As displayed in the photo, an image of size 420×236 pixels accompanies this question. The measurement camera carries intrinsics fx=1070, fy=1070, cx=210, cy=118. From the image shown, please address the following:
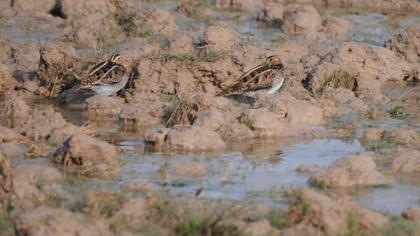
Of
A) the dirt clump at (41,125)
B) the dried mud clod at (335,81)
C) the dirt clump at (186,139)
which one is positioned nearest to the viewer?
the dirt clump at (186,139)

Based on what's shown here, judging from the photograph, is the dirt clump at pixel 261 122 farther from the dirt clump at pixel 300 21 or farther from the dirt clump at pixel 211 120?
the dirt clump at pixel 300 21

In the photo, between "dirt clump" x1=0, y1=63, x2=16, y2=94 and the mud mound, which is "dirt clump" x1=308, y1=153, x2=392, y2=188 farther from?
"dirt clump" x1=0, y1=63, x2=16, y2=94

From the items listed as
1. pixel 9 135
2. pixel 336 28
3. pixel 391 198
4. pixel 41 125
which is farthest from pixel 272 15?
pixel 391 198

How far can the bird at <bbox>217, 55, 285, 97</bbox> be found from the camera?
12.7 meters

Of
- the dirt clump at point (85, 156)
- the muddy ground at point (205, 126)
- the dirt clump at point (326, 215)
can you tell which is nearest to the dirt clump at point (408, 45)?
the muddy ground at point (205, 126)

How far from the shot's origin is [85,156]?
962 cm

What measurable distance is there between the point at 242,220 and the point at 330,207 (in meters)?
0.63

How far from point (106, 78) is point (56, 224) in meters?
6.00

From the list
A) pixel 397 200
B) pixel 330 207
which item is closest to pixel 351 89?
pixel 397 200

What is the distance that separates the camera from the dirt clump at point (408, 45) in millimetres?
15328

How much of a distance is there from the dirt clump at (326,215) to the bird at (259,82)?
5121mm

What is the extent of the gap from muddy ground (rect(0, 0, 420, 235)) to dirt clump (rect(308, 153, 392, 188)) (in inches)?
0.5

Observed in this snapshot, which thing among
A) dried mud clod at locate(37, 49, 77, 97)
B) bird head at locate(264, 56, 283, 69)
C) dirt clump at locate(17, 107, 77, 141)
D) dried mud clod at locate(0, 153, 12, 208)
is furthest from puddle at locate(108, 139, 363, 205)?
dried mud clod at locate(37, 49, 77, 97)

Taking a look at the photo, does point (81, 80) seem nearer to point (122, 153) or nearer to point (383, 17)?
point (122, 153)
